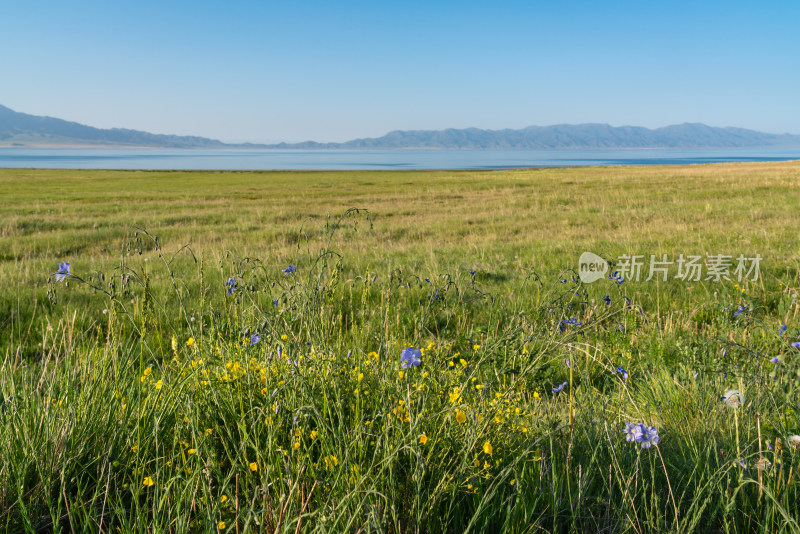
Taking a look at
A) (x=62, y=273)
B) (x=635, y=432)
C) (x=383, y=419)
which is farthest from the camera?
(x=62, y=273)

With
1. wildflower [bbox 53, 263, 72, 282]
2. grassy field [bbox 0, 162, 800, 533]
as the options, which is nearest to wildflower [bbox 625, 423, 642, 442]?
grassy field [bbox 0, 162, 800, 533]

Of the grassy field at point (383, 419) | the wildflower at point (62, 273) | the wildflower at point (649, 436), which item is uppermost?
the wildflower at point (62, 273)

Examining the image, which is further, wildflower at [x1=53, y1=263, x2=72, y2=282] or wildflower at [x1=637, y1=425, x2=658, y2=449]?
wildflower at [x1=53, y1=263, x2=72, y2=282]

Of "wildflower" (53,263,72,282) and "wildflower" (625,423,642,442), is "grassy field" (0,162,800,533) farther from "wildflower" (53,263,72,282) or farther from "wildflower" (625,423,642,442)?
"wildflower" (53,263,72,282)

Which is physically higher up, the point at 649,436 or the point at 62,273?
the point at 62,273

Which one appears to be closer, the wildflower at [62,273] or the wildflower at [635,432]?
the wildflower at [635,432]

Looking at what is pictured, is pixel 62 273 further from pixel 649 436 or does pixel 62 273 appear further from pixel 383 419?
pixel 649 436

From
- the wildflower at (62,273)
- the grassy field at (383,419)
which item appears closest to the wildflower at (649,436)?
the grassy field at (383,419)

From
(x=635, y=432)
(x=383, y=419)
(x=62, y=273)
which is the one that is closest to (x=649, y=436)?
(x=635, y=432)

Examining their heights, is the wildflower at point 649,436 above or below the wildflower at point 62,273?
below

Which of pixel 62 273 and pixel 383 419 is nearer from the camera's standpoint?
pixel 383 419

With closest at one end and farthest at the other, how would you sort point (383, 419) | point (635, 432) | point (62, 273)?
point (635, 432)
point (383, 419)
point (62, 273)

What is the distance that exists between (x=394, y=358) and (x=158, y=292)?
16.6 feet

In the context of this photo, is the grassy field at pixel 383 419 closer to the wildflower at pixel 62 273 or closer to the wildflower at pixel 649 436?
the wildflower at pixel 649 436
